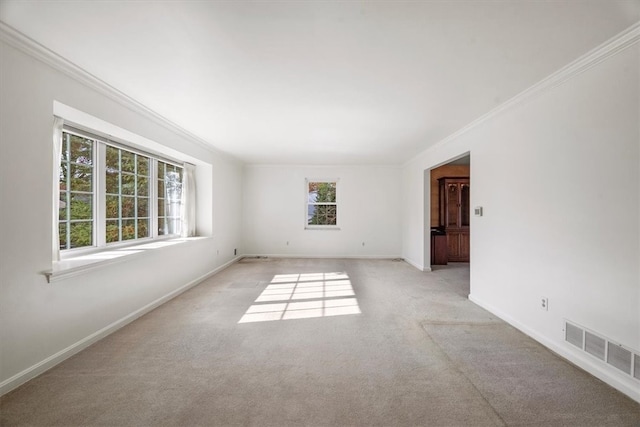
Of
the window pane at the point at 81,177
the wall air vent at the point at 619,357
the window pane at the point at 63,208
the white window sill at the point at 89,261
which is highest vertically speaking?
the window pane at the point at 81,177

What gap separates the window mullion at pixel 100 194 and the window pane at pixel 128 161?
0.38 metres

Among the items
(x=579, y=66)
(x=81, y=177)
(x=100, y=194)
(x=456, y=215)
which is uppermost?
(x=579, y=66)

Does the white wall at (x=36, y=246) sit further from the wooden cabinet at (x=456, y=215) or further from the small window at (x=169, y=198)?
the wooden cabinet at (x=456, y=215)

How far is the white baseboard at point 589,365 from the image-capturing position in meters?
1.98

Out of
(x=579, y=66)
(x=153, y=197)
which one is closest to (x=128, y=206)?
(x=153, y=197)

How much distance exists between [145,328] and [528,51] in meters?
4.34

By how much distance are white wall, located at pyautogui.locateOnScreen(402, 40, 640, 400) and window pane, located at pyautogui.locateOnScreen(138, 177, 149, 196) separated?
4.79m

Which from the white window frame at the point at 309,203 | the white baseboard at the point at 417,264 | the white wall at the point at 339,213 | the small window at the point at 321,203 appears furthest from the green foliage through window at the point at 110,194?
the white baseboard at the point at 417,264

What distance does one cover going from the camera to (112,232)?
362cm

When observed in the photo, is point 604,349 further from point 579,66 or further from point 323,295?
point 323,295

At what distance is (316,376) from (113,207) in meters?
3.22

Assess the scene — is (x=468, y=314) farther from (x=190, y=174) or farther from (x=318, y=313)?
(x=190, y=174)

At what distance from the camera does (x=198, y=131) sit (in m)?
4.37

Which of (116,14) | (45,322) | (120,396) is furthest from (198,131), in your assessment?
(120,396)
